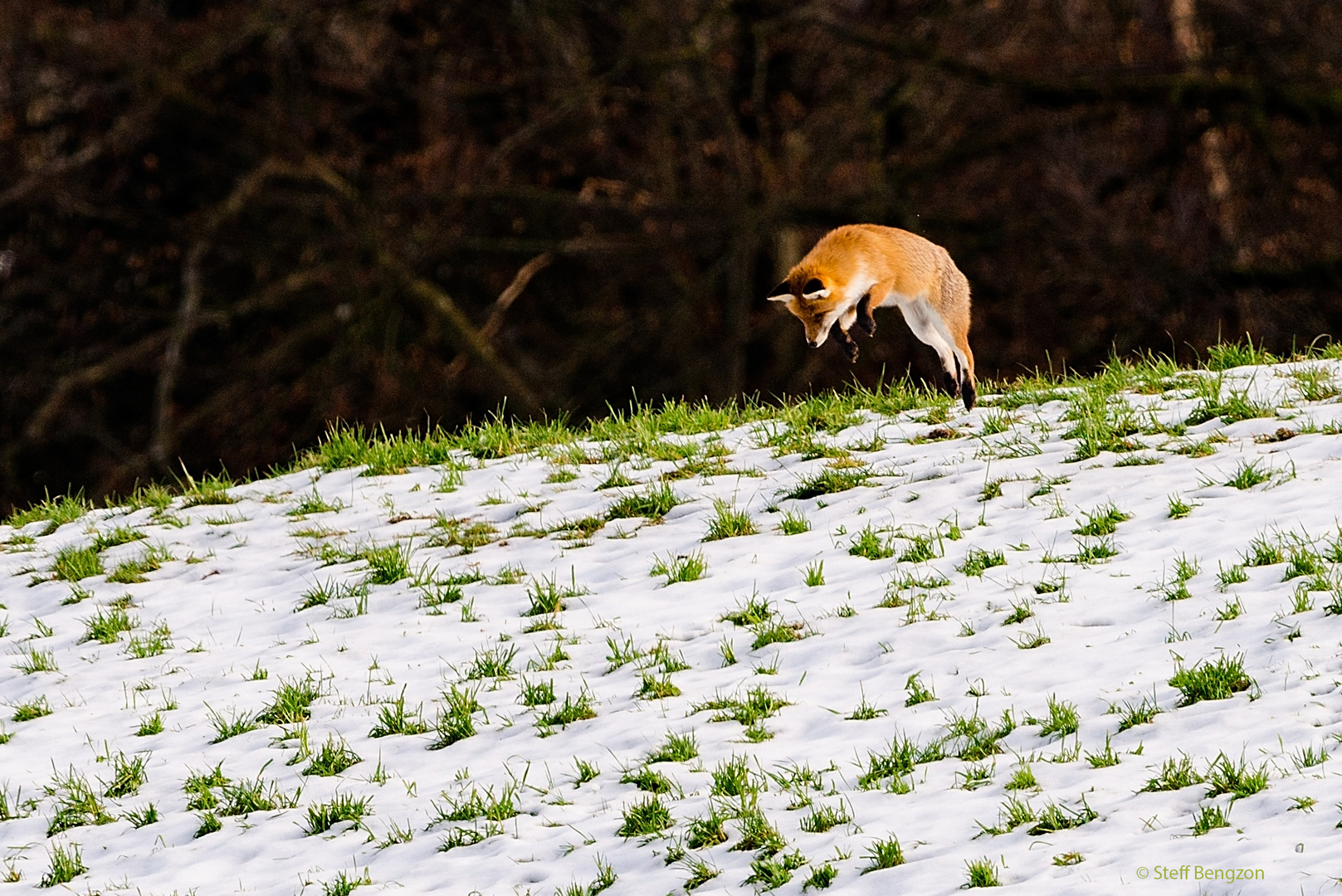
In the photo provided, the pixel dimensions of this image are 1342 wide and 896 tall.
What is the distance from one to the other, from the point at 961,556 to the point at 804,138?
11966 millimetres

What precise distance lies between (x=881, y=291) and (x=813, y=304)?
492 mm

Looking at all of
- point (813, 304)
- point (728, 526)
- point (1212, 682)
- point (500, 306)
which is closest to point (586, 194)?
point (500, 306)

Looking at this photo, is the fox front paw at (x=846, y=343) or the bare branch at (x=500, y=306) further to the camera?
Answer: the bare branch at (x=500, y=306)

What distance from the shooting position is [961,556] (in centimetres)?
674

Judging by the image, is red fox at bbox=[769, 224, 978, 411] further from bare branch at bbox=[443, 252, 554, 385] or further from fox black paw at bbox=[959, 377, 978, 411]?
bare branch at bbox=[443, 252, 554, 385]

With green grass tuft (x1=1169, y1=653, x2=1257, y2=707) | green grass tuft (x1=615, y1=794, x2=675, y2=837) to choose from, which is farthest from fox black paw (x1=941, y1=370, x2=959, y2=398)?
green grass tuft (x1=615, y1=794, x2=675, y2=837)

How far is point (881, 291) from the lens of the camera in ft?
30.1

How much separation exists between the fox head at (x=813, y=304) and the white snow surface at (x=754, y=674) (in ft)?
2.19

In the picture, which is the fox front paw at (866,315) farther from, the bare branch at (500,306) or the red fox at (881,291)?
the bare branch at (500,306)

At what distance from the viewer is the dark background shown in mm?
17219

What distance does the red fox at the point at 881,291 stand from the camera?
29.3 ft

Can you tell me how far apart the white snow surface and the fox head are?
667 mm

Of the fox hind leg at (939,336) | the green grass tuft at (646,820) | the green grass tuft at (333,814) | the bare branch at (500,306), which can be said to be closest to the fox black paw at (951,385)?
the fox hind leg at (939,336)

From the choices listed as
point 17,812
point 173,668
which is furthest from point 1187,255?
point 17,812
